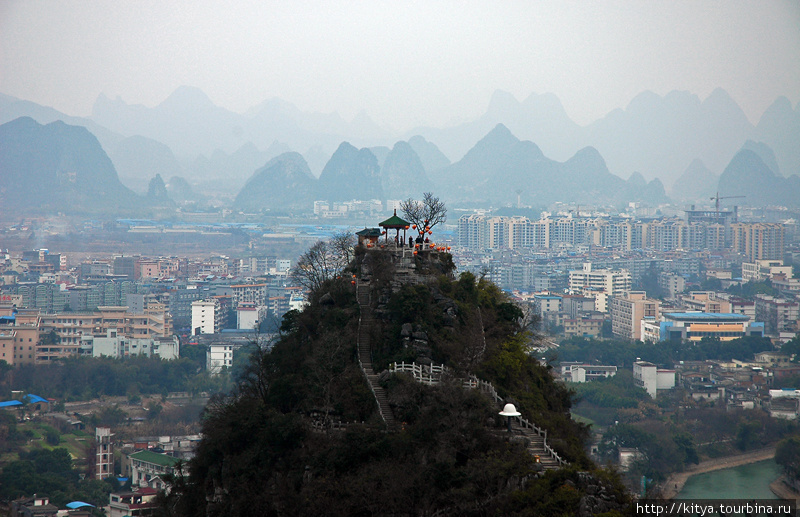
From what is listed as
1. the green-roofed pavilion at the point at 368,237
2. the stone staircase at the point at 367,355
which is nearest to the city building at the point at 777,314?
the green-roofed pavilion at the point at 368,237

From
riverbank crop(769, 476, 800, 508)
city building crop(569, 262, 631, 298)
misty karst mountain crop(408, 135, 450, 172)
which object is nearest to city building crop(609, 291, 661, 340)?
city building crop(569, 262, 631, 298)

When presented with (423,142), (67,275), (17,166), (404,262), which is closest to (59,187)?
(17,166)

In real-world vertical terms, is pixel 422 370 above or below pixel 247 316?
above

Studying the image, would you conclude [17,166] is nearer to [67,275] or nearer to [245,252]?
[245,252]

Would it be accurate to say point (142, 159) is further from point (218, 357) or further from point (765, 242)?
point (218, 357)

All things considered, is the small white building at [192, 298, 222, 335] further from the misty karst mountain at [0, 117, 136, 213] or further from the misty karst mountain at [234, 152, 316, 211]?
the misty karst mountain at [234, 152, 316, 211]

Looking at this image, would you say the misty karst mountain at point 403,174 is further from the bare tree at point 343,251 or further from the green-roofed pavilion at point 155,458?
the bare tree at point 343,251

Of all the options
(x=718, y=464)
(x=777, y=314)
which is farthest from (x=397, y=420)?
(x=777, y=314)
